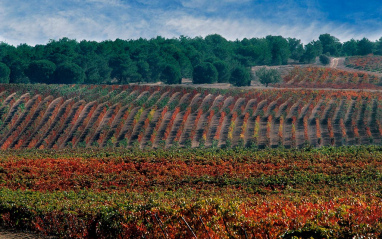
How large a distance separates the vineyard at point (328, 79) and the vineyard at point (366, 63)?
995 centimetres

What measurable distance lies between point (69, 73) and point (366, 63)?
198ft

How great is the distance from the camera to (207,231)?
425 inches

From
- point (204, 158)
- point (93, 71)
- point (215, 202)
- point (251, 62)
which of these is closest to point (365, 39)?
point (251, 62)

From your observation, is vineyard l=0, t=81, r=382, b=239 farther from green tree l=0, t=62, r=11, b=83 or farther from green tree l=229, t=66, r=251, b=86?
green tree l=0, t=62, r=11, b=83

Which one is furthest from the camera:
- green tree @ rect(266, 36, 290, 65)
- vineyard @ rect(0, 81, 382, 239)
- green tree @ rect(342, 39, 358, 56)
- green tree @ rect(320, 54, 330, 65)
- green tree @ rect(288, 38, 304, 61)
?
green tree @ rect(342, 39, 358, 56)

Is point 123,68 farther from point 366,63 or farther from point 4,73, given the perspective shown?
point 366,63

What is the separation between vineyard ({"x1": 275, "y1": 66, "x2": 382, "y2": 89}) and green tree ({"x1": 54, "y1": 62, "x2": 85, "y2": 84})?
3307 cm

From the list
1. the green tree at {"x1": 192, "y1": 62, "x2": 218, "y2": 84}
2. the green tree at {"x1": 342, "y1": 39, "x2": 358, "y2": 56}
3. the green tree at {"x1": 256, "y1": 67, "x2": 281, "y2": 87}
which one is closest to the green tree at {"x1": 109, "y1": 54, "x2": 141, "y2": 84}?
the green tree at {"x1": 192, "y1": 62, "x2": 218, "y2": 84}

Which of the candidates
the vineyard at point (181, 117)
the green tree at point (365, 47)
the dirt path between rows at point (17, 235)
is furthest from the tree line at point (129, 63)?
the dirt path between rows at point (17, 235)

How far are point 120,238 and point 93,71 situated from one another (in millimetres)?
71094

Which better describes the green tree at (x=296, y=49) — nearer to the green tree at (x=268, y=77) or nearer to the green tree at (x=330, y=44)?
the green tree at (x=330, y=44)

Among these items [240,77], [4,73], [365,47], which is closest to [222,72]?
[240,77]

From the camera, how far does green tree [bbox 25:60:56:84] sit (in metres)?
77.7

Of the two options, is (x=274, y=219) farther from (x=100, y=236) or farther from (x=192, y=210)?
(x=100, y=236)
